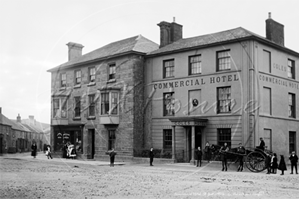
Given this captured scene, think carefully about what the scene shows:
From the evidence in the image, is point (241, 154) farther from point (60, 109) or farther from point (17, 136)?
point (60, 109)

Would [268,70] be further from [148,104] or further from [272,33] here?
[148,104]

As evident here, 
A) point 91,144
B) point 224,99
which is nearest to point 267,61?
point 224,99

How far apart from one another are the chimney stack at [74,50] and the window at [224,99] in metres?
20.0

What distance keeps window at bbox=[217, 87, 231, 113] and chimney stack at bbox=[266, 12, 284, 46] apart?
5.33 metres

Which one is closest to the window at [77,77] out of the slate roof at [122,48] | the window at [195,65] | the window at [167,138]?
the slate roof at [122,48]

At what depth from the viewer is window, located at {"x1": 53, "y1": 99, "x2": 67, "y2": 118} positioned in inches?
1495

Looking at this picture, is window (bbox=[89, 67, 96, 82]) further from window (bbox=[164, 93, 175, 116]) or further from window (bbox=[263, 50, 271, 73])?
window (bbox=[263, 50, 271, 73])

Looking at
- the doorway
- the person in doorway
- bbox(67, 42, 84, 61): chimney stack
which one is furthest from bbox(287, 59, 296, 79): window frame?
bbox(67, 42, 84, 61): chimney stack

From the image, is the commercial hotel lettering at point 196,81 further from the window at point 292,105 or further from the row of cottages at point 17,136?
the row of cottages at point 17,136

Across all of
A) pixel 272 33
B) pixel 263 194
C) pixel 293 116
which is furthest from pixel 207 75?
pixel 263 194

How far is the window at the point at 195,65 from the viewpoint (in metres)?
28.8

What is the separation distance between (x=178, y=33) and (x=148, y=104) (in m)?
6.59

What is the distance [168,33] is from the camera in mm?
32781

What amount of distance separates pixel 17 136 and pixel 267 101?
55.6 feet
